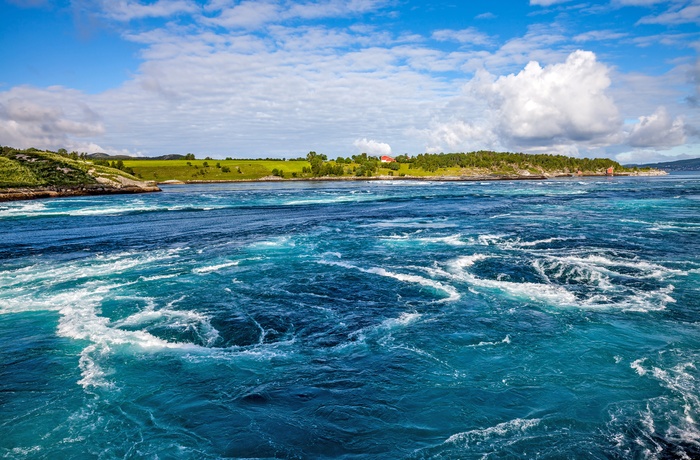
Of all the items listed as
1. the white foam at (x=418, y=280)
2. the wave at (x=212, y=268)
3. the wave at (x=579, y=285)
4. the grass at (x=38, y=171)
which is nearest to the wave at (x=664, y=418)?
the wave at (x=579, y=285)

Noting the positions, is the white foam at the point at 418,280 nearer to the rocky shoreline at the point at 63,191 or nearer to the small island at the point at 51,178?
the rocky shoreline at the point at 63,191

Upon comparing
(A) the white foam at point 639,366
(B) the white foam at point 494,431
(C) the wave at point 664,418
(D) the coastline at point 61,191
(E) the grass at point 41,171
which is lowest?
(B) the white foam at point 494,431

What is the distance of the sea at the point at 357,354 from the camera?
13.3 metres

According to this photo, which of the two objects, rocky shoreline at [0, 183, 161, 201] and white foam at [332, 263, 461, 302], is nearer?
white foam at [332, 263, 461, 302]

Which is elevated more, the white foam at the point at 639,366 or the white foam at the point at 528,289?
the white foam at the point at 528,289

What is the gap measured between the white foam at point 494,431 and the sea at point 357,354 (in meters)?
0.05

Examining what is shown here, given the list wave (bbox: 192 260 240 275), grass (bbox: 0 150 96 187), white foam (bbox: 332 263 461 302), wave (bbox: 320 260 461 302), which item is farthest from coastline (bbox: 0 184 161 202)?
white foam (bbox: 332 263 461 302)

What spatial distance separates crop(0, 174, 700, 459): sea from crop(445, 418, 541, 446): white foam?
0.05 m

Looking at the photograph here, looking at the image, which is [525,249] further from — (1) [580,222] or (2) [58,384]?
(2) [58,384]

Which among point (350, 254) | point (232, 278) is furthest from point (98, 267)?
point (350, 254)

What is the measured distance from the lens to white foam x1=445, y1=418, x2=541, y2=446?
1308 centimetres

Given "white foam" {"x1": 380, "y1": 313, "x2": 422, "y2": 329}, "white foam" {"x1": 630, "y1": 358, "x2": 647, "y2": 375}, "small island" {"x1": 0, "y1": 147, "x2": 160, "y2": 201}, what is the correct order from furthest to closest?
"small island" {"x1": 0, "y1": 147, "x2": 160, "y2": 201} → "white foam" {"x1": 380, "y1": 313, "x2": 422, "y2": 329} → "white foam" {"x1": 630, "y1": 358, "x2": 647, "y2": 375}

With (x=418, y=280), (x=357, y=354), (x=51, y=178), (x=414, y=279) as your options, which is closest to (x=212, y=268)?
(x=414, y=279)

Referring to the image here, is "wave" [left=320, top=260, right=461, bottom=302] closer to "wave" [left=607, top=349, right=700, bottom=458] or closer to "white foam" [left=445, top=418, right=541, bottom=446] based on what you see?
"wave" [left=607, top=349, right=700, bottom=458]
